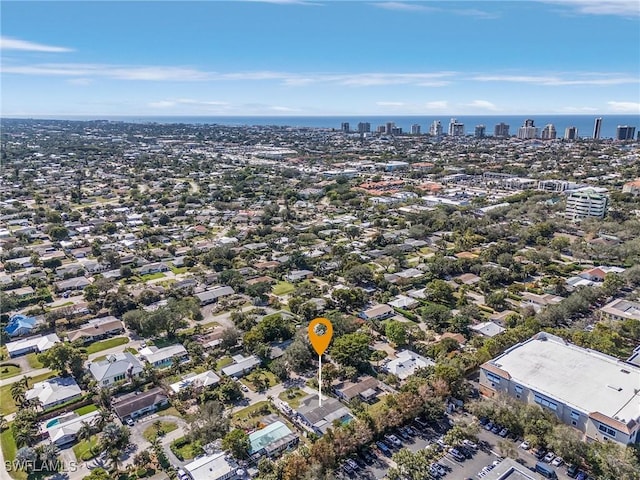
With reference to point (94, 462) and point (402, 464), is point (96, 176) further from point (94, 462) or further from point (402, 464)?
point (402, 464)

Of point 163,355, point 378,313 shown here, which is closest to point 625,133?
point 378,313

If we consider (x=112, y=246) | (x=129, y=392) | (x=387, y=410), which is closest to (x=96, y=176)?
(x=112, y=246)

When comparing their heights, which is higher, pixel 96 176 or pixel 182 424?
pixel 96 176

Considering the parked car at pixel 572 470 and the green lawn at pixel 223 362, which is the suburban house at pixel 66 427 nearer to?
the green lawn at pixel 223 362

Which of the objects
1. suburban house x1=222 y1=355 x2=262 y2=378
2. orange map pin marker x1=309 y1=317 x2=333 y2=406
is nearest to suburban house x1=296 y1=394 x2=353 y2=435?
orange map pin marker x1=309 y1=317 x2=333 y2=406

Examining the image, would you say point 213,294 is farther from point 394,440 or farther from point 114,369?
point 394,440

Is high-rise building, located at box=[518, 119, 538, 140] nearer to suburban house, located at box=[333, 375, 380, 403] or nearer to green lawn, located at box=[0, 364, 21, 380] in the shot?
suburban house, located at box=[333, 375, 380, 403]
